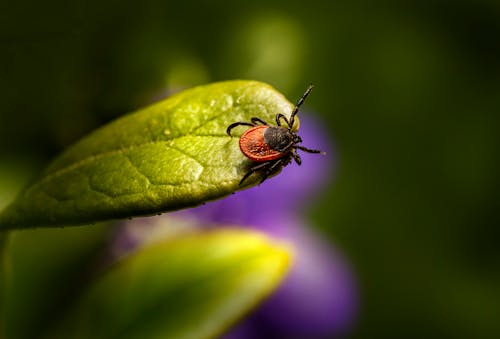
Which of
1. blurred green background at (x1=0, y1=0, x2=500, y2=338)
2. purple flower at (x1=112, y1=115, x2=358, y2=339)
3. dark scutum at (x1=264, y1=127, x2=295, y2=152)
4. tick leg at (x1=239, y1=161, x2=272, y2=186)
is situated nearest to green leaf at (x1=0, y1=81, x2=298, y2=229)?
tick leg at (x1=239, y1=161, x2=272, y2=186)

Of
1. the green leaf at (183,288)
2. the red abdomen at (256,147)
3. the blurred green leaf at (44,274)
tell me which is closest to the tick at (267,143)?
the red abdomen at (256,147)

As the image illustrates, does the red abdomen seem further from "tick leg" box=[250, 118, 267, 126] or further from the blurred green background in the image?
the blurred green background

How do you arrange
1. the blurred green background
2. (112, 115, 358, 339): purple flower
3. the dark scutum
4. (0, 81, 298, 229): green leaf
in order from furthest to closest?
the blurred green background < (112, 115, 358, 339): purple flower < the dark scutum < (0, 81, 298, 229): green leaf

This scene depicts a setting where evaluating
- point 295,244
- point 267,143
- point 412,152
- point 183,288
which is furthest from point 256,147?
point 412,152

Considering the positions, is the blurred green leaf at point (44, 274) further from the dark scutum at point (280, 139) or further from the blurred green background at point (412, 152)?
the blurred green background at point (412, 152)

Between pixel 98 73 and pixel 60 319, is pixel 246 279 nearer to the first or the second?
pixel 60 319

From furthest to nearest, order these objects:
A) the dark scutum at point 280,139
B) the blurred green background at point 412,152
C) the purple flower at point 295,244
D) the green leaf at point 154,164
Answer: the blurred green background at point 412,152 → the purple flower at point 295,244 → the dark scutum at point 280,139 → the green leaf at point 154,164
